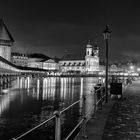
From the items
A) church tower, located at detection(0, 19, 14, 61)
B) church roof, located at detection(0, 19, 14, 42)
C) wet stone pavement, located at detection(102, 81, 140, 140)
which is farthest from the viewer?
church roof, located at detection(0, 19, 14, 42)

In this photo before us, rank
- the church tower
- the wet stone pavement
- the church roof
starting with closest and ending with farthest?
the wet stone pavement
the church tower
the church roof

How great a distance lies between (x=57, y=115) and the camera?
221 inches

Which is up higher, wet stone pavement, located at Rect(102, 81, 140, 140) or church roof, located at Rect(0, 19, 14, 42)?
church roof, located at Rect(0, 19, 14, 42)

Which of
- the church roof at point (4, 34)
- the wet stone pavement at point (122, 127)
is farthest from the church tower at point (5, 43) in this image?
the wet stone pavement at point (122, 127)

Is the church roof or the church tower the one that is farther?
the church roof

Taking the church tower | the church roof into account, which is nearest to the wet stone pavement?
the church tower

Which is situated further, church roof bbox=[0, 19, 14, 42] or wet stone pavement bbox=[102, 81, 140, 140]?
church roof bbox=[0, 19, 14, 42]

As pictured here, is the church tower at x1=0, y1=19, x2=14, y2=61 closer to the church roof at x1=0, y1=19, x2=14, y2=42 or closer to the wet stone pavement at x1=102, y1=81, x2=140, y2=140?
the church roof at x1=0, y1=19, x2=14, y2=42

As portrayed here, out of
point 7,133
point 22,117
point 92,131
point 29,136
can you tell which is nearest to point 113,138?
point 92,131

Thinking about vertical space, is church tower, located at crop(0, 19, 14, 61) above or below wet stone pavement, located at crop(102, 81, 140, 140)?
above

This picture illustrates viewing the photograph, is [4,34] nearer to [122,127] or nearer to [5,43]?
[5,43]

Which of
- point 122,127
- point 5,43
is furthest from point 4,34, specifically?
point 122,127

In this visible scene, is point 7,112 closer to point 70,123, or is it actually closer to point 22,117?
point 22,117

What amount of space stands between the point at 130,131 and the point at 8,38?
13131 centimetres
